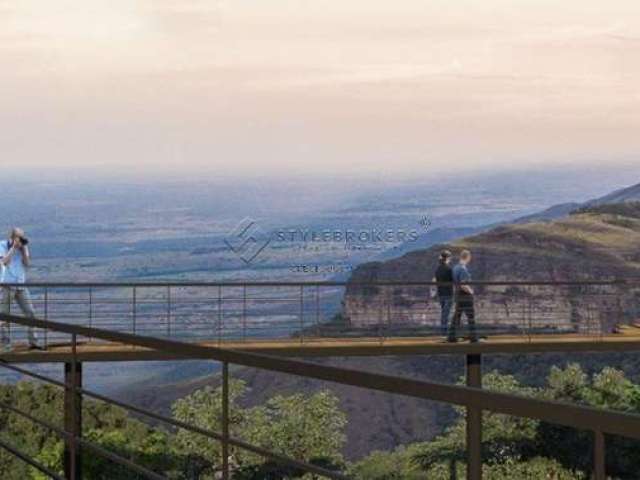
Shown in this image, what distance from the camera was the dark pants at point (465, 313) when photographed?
23828mm

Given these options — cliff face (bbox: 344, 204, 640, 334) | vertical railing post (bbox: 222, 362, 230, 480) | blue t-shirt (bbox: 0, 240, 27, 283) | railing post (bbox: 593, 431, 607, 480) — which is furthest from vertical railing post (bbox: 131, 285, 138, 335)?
cliff face (bbox: 344, 204, 640, 334)

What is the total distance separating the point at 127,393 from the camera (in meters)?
73.2

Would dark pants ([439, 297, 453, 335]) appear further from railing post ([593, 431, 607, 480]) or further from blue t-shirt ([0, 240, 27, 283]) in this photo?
railing post ([593, 431, 607, 480])

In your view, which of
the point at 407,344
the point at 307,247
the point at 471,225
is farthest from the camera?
the point at 471,225

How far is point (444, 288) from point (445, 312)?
35 centimetres

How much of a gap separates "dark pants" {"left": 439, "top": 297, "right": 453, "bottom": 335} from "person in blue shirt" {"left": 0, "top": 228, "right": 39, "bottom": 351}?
619 cm

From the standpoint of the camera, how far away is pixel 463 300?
77.8 ft

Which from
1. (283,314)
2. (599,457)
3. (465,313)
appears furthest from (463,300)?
(599,457)

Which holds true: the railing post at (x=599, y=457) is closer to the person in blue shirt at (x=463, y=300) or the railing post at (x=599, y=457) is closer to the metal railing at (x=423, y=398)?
the metal railing at (x=423, y=398)

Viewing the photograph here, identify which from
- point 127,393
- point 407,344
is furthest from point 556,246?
point 407,344

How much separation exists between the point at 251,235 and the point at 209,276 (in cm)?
334

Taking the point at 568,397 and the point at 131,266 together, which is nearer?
the point at 568,397

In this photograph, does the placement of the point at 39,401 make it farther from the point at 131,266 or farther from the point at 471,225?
the point at 471,225

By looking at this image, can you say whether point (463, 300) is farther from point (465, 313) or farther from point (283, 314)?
point (283, 314)
